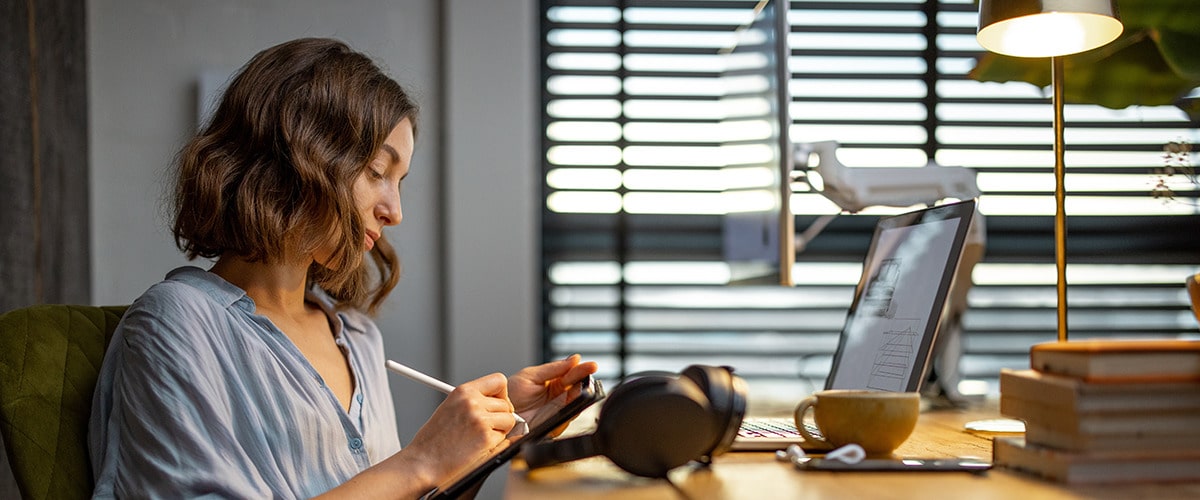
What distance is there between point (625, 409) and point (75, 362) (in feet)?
2.21

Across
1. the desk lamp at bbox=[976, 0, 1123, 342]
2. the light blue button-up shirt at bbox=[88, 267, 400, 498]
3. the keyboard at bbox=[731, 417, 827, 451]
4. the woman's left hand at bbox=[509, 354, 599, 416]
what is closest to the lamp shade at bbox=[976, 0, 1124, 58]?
the desk lamp at bbox=[976, 0, 1123, 342]

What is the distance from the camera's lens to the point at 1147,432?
29.7 inches

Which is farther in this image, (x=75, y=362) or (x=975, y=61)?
(x=975, y=61)

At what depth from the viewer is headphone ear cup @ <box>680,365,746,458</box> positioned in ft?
2.70

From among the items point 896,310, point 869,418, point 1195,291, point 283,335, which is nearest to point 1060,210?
point 896,310

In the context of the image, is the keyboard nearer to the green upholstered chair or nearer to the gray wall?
the green upholstered chair

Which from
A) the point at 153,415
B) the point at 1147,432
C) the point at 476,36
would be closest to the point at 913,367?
the point at 1147,432

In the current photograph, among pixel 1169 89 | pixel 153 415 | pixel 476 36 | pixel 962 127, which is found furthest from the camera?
pixel 962 127

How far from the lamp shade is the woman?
28.5 inches

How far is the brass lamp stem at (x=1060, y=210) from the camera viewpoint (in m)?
1.18

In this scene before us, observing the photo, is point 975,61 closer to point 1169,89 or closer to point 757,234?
point 1169,89

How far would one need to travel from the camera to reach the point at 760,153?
163cm

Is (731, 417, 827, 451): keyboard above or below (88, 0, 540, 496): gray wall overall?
below

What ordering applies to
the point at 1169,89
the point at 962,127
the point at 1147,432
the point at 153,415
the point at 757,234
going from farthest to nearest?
the point at 962,127, the point at 1169,89, the point at 757,234, the point at 153,415, the point at 1147,432
